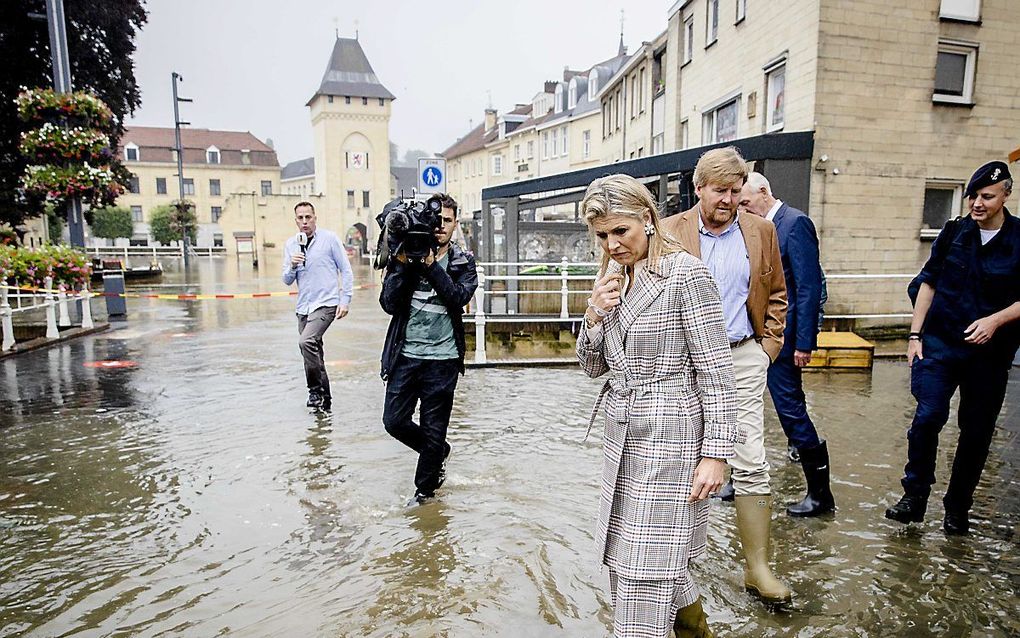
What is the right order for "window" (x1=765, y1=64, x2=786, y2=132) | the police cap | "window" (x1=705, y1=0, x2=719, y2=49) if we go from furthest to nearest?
"window" (x1=705, y1=0, x2=719, y2=49) → "window" (x1=765, y1=64, x2=786, y2=132) → the police cap

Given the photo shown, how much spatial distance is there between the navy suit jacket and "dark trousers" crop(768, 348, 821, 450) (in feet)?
0.39

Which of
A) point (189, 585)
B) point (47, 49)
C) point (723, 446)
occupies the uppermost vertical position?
point (47, 49)

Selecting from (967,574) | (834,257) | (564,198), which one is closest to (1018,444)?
(967,574)

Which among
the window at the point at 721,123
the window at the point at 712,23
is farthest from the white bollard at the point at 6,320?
the window at the point at 712,23

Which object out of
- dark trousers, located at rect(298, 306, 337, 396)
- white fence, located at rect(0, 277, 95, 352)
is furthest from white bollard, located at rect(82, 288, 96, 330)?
dark trousers, located at rect(298, 306, 337, 396)

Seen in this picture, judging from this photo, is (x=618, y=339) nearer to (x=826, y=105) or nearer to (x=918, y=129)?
(x=826, y=105)

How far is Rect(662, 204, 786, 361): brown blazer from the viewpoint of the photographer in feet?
10.0

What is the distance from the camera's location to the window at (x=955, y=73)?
1202 cm

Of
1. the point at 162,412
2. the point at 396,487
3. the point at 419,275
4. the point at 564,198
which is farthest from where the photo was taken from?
the point at 564,198

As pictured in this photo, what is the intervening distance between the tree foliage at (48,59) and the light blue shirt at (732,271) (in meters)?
18.1

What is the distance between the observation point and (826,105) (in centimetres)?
1147

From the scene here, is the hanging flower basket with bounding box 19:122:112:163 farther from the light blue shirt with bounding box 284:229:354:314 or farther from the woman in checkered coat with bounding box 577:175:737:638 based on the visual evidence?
the woman in checkered coat with bounding box 577:175:737:638

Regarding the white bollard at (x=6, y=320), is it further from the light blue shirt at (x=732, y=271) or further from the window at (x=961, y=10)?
the window at (x=961, y=10)

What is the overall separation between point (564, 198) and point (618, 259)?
38.5 feet
